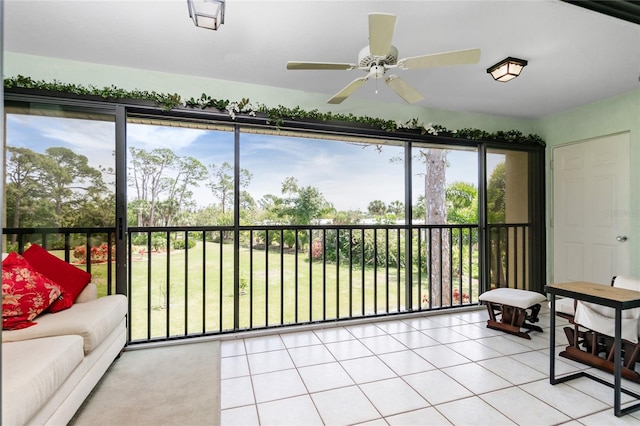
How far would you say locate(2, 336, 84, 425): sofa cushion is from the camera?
137 centimetres

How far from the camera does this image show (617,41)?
2.54 m

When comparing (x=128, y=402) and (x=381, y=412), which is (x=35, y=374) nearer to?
(x=128, y=402)

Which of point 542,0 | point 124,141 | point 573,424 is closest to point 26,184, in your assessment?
point 124,141

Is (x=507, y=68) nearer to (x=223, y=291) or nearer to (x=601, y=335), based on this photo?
(x=601, y=335)

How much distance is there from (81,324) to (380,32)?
2.48m

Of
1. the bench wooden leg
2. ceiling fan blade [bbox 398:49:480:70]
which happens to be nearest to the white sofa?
ceiling fan blade [bbox 398:49:480:70]

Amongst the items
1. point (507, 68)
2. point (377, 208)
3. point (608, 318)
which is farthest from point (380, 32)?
point (377, 208)

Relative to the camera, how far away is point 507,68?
2.82m

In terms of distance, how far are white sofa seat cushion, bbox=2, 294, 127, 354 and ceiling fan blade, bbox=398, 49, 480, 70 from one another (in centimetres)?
257

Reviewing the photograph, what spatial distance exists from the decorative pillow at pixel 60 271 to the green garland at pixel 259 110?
51.6 inches

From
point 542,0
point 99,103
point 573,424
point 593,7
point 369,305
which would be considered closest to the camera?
point 593,7

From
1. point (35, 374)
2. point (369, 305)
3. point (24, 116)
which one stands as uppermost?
point (24, 116)

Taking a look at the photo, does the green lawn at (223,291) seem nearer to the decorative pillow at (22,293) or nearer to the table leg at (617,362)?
the decorative pillow at (22,293)

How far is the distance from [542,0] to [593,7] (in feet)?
4.44
